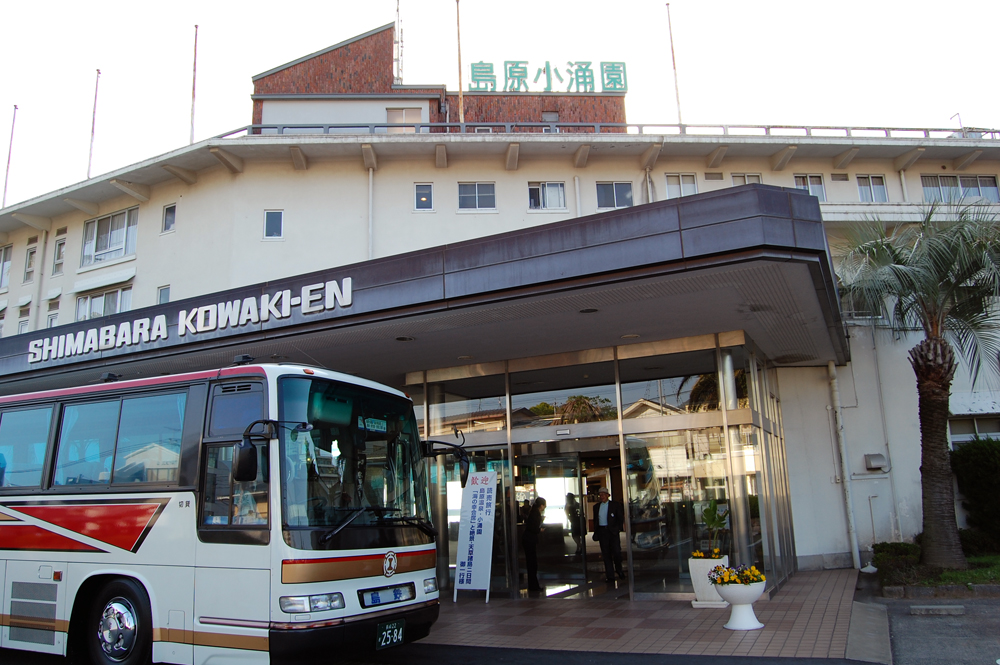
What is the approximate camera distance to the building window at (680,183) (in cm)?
2112

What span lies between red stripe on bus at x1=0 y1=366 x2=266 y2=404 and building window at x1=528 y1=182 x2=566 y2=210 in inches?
561

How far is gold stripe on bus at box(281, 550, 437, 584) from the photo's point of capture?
6148mm

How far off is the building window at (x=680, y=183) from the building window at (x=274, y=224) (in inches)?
444

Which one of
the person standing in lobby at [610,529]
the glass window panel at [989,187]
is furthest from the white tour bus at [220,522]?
the glass window panel at [989,187]

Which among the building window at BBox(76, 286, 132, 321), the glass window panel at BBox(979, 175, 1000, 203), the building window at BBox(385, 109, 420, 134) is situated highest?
the building window at BBox(385, 109, 420, 134)

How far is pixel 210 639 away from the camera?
6449 mm

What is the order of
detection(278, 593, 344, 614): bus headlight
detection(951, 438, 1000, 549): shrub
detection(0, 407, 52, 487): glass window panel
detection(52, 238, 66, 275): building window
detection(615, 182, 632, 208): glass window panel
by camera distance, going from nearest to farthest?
detection(278, 593, 344, 614): bus headlight
detection(0, 407, 52, 487): glass window panel
detection(951, 438, 1000, 549): shrub
detection(615, 182, 632, 208): glass window panel
detection(52, 238, 66, 275): building window

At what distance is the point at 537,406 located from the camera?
12672 millimetres

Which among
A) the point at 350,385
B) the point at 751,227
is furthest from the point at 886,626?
the point at 350,385

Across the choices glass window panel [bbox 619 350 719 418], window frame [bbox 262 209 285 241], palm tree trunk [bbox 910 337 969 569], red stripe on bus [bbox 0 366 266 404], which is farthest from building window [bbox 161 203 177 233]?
palm tree trunk [bbox 910 337 969 569]

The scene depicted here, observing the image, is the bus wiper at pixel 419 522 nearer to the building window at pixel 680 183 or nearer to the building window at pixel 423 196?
the building window at pixel 423 196

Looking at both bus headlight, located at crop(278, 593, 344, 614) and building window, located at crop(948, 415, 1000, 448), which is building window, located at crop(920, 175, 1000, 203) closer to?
building window, located at crop(948, 415, 1000, 448)

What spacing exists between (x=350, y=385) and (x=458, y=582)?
585 cm

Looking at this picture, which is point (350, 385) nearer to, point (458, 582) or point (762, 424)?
point (458, 582)
